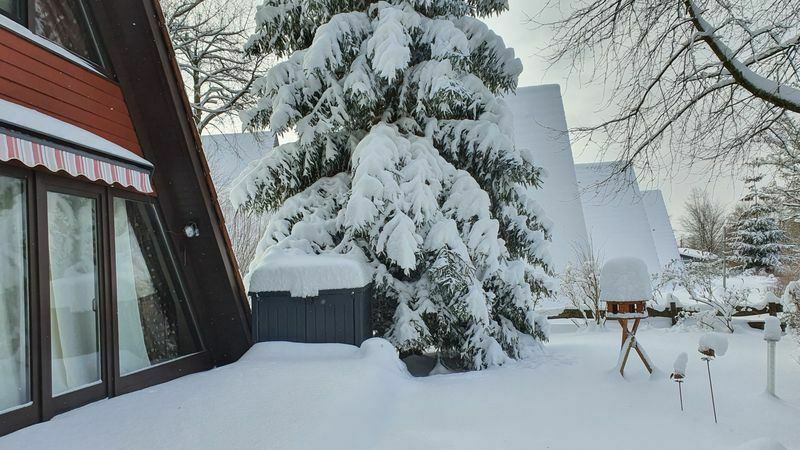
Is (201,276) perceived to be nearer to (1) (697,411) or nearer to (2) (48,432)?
(2) (48,432)

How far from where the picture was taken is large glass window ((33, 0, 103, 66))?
13.7 feet

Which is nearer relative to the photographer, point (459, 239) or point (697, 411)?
point (697, 411)

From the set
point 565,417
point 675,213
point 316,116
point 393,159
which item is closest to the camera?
point 565,417

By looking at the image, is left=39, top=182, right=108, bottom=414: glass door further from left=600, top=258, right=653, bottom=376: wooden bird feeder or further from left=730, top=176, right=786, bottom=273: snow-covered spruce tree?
left=730, top=176, right=786, bottom=273: snow-covered spruce tree

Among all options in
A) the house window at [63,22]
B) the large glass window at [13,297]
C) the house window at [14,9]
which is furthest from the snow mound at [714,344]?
the house window at [14,9]

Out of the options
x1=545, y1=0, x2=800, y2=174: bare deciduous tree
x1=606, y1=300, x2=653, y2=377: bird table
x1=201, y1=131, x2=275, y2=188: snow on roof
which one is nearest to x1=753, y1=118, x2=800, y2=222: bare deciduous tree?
x1=545, y1=0, x2=800, y2=174: bare deciduous tree

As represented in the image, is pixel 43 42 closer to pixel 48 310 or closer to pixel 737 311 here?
pixel 48 310

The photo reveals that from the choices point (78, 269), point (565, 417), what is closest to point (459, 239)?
point (565, 417)

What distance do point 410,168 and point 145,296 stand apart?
327 cm

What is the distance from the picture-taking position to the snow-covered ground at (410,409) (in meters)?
3.07

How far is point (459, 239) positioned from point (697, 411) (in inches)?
112

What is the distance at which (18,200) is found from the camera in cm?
355

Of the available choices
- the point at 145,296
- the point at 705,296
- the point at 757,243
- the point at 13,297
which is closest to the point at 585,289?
the point at 705,296

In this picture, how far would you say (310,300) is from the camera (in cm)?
531
